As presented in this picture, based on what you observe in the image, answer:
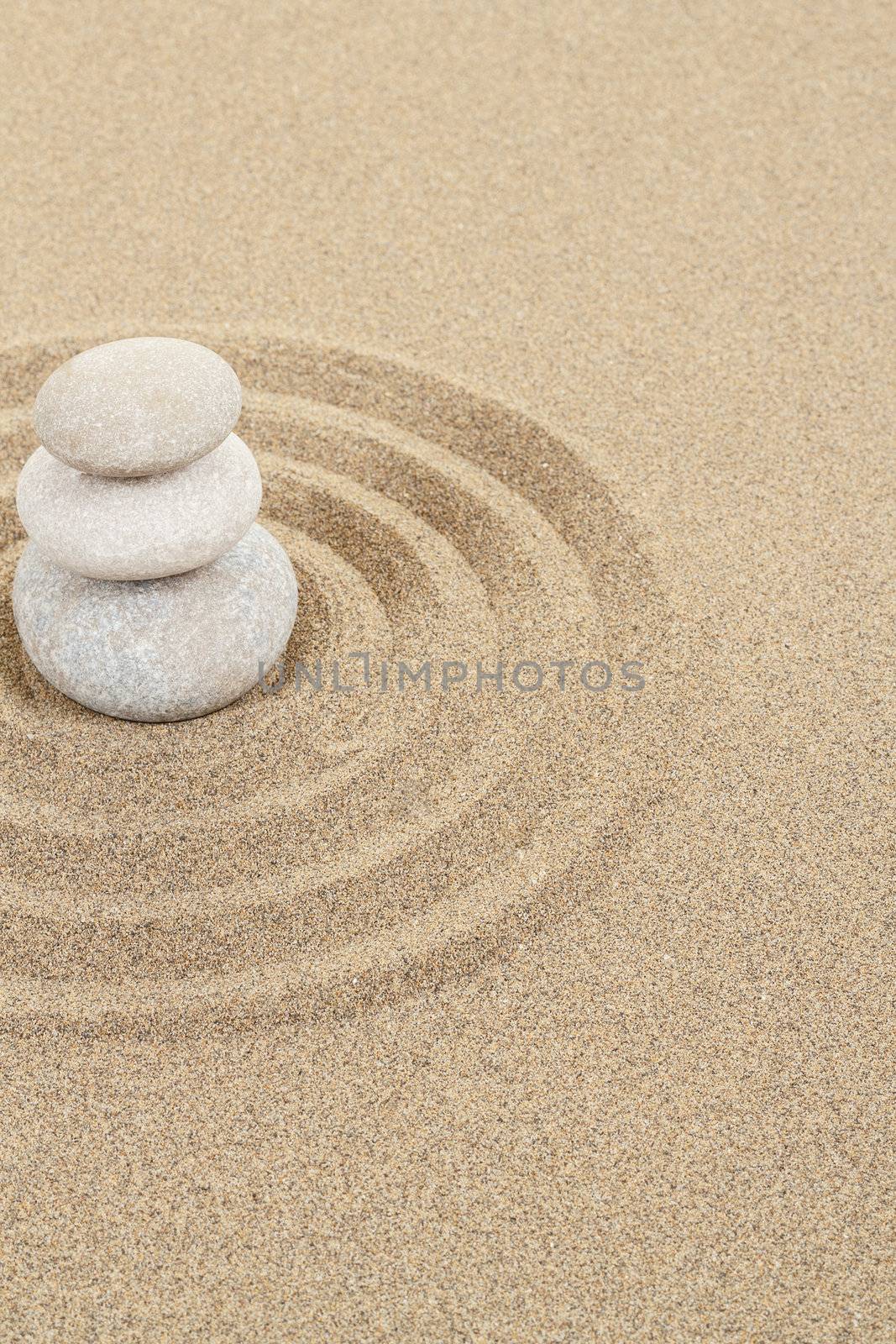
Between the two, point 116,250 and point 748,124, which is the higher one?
point 748,124

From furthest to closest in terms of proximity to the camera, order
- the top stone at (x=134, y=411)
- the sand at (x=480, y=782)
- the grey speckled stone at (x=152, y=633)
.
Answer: the grey speckled stone at (x=152, y=633), the top stone at (x=134, y=411), the sand at (x=480, y=782)

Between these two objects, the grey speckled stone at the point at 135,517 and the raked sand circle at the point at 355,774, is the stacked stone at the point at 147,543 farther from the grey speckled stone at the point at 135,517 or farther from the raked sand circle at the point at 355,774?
the raked sand circle at the point at 355,774

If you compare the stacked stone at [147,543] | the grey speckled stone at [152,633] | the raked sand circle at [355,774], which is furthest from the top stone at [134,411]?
the raked sand circle at [355,774]

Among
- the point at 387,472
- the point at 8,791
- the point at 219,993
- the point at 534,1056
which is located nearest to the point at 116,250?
the point at 387,472

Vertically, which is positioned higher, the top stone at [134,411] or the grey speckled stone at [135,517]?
the top stone at [134,411]

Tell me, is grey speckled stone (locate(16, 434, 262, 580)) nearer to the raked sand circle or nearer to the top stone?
the top stone

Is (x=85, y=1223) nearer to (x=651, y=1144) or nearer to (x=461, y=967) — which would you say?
(x=461, y=967)
